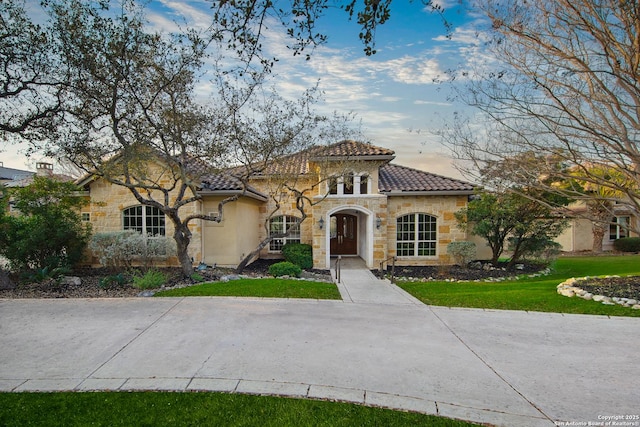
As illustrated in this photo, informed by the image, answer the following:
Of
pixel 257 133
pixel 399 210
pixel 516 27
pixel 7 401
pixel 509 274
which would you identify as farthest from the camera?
pixel 399 210

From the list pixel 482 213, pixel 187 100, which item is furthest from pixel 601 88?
pixel 187 100

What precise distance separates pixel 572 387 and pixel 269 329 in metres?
4.77

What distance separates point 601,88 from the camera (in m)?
10.3

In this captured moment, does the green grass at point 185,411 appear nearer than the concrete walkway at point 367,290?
Yes

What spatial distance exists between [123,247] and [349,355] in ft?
33.5

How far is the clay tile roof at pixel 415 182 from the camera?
16.4 m

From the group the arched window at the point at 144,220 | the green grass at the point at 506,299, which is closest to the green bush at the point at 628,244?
the green grass at the point at 506,299

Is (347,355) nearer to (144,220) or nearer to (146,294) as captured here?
(146,294)

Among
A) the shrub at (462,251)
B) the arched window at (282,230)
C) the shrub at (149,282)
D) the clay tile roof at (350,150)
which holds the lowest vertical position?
the shrub at (149,282)

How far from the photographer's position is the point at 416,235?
16984mm

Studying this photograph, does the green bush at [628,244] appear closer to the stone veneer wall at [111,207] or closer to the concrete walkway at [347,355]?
the concrete walkway at [347,355]

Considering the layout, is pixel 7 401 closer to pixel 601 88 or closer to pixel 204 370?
pixel 204 370

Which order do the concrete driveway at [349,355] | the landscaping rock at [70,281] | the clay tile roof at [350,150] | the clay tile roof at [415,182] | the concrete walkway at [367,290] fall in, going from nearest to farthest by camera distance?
the concrete driveway at [349,355] < the concrete walkway at [367,290] < the landscaping rock at [70,281] < the clay tile roof at [350,150] < the clay tile roof at [415,182]

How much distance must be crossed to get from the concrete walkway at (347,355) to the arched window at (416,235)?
28.8 ft
